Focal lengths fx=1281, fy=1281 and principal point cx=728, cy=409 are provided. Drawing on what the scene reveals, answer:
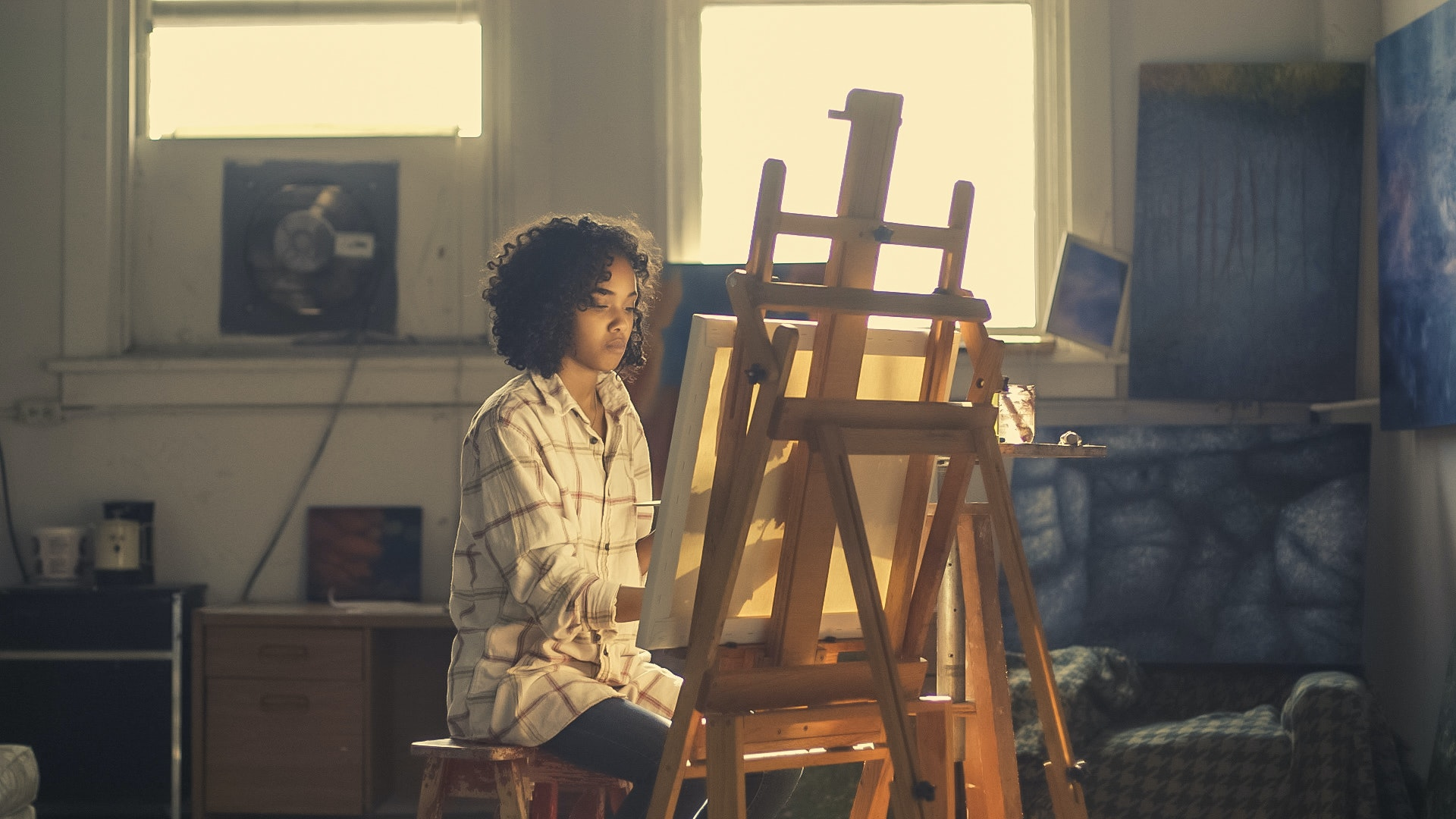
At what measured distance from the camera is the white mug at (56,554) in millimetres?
3658

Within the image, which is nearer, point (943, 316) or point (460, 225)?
point (943, 316)

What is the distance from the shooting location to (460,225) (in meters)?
3.90

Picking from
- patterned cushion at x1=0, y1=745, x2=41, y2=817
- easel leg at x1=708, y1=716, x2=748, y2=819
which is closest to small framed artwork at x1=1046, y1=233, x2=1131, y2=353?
easel leg at x1=708, y1=716, x2=748, y2=819

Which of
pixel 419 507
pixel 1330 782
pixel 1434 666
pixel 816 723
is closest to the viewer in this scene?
pixel 816 723

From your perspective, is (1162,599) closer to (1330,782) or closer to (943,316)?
(1330,782)

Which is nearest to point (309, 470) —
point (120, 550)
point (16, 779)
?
point (120, 550)

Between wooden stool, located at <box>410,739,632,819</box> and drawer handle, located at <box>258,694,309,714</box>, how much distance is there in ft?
5.49

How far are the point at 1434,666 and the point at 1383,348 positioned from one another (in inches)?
32.9

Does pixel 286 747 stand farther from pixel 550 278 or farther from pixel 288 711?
pixel 550 278

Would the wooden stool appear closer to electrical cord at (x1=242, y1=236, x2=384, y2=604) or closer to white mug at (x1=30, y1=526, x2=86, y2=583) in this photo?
electrical cord at (x1=242, y1=236, x2=384, y2=604)

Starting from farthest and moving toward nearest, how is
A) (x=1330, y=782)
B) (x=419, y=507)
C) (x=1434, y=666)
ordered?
(x=419, y=507)
(x=1434, y=666)
(x=1330, y=782)

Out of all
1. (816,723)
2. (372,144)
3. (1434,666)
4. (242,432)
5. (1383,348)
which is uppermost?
(372,144)

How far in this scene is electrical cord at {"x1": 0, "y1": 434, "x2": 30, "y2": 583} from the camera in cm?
384

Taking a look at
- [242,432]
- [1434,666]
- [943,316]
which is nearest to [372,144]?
[242,432]
